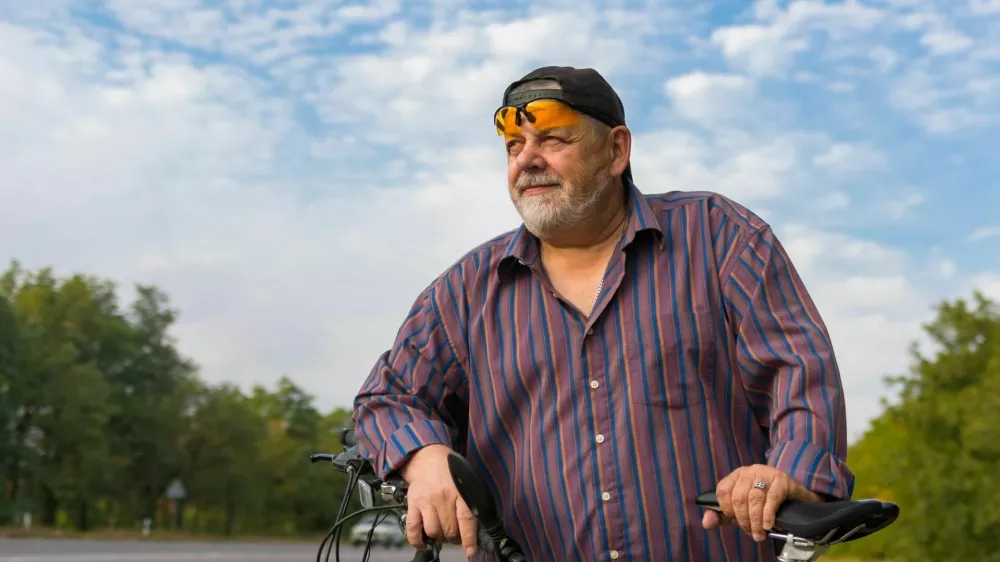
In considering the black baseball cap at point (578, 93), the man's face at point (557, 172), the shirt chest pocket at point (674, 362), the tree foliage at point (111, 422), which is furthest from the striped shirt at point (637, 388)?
the tree foliage at point (111, 422)

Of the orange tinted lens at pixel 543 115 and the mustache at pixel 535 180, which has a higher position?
the orange tinted lens at pixel 543 115

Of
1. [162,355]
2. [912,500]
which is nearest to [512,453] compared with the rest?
[912,500]

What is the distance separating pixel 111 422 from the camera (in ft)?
183

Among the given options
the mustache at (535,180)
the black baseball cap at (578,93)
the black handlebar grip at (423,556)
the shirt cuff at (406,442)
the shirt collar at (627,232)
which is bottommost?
the black handlebar grip at (423,556)

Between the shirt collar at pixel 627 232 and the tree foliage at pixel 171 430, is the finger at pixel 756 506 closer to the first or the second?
the shirt collar at pixel 627 232

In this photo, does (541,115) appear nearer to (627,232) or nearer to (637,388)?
(627,232)

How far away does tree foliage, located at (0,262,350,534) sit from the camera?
47.8 metres

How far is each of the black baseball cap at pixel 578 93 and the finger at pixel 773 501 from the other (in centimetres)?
93

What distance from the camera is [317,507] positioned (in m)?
82.8

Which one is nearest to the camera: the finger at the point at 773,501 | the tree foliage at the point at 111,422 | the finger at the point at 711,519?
the finger at the point at 773,501

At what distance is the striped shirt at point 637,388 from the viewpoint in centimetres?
221

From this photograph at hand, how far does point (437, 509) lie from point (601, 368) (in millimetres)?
436

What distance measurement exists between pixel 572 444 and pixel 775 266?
0.54 m

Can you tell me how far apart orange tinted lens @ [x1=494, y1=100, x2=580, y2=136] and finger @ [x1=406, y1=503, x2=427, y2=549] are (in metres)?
0.83
